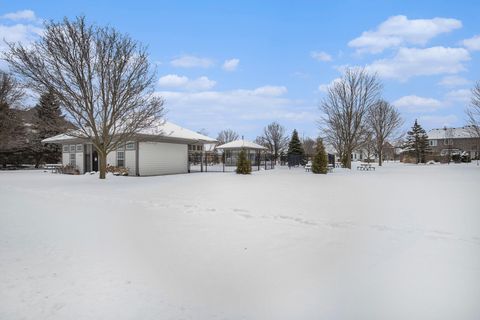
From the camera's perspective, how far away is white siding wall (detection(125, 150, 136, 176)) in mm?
24062

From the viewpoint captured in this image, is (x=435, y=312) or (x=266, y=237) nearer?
(x=435, y=312)

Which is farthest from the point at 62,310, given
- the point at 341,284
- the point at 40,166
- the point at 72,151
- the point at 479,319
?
the point at 40,166

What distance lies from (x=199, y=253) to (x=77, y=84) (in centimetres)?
1609

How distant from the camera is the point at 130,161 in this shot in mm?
24281

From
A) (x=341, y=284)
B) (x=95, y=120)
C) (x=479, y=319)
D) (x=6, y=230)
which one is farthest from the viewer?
(x=95, y=120)

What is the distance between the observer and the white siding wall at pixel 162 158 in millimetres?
24406

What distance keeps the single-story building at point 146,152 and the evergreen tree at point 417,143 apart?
40.2m

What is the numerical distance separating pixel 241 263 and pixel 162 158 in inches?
874

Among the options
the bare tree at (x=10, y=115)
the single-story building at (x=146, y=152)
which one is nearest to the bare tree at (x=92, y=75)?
the single-story building at (x=146, y=152)

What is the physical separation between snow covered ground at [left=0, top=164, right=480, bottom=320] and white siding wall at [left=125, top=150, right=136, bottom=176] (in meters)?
15.1

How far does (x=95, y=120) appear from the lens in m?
19.4

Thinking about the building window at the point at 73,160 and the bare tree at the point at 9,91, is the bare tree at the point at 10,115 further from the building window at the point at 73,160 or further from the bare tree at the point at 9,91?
the building window at the point at 73,160

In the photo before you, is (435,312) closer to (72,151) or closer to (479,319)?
(479,319)

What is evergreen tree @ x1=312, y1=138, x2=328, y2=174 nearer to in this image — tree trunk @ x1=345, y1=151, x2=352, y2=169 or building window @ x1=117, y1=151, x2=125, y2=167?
tree trunk @ x1=345, y1=151, x2=352, y2=169
